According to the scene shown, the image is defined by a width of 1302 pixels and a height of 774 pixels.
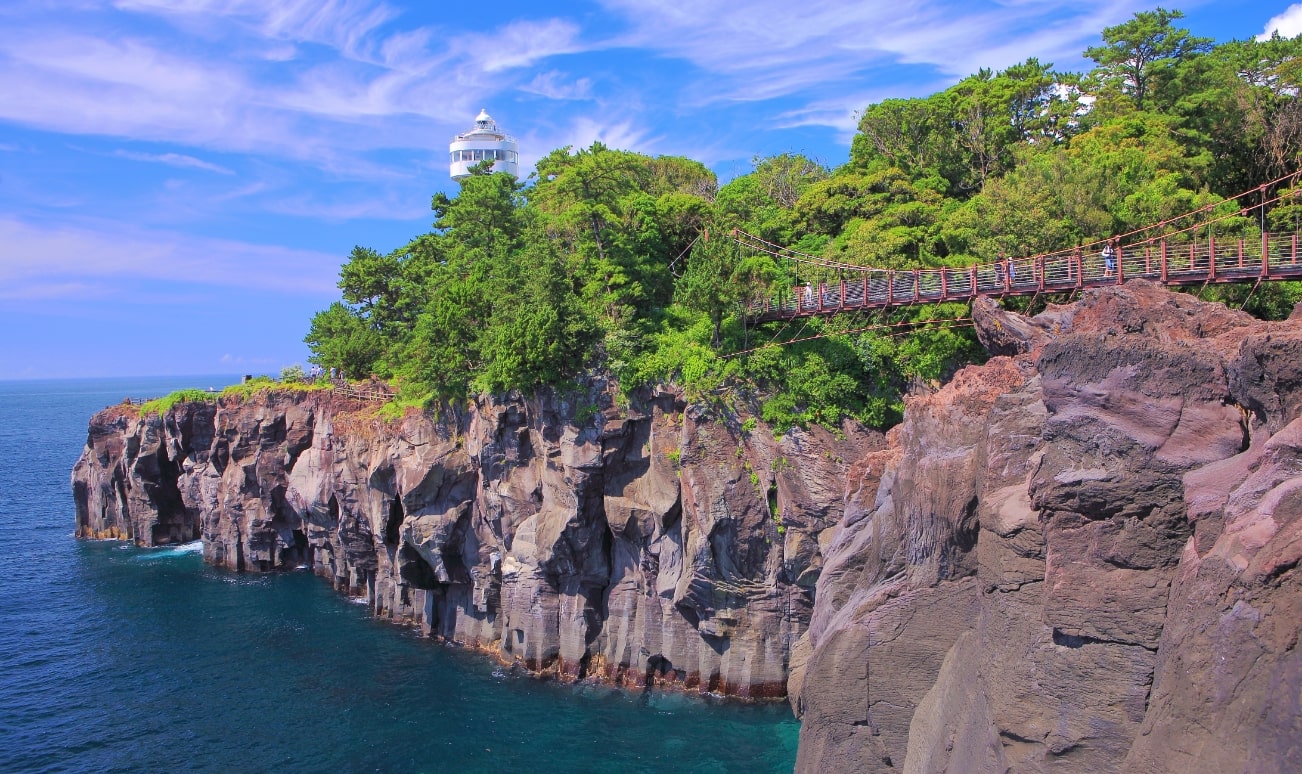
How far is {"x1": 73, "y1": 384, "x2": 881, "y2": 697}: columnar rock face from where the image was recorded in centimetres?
3566

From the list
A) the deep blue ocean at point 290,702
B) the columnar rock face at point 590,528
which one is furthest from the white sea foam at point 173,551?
the columnar rock face at point 590,528

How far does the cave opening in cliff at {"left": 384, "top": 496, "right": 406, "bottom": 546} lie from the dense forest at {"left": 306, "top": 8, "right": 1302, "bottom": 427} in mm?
5995

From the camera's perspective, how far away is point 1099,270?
1217 inches

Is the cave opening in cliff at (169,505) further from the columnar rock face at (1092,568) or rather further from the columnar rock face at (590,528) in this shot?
the columnar rock face at (1092,568)

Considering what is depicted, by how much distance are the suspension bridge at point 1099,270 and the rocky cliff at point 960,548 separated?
487cm

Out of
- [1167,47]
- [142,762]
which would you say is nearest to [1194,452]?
[142,762]

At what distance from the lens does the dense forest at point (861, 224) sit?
3619 centimetres

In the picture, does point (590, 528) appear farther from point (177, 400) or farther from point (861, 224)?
point (177, 400)

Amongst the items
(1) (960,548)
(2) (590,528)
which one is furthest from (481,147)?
(1) (960,548)

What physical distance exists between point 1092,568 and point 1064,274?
21279 millimetres

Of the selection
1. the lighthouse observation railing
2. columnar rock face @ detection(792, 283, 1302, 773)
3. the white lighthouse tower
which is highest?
the white lighthouse tower

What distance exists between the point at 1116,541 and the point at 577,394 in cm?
2814

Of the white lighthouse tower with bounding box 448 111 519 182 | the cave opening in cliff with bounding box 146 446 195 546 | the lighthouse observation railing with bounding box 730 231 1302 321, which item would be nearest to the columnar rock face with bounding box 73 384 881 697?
the lighthouse observation railing with bounding box 730 231 1302 321

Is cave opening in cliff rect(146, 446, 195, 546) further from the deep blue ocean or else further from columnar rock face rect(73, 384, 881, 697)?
columnar rock face rect(73, 384, 881, 697)
